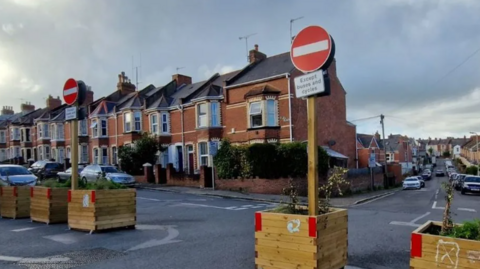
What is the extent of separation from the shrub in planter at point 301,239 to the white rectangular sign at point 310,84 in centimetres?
162

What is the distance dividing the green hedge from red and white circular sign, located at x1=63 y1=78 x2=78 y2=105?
1553 cm

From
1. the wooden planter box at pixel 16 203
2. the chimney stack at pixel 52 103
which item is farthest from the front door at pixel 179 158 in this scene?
the chimney stack at pixel 52 103

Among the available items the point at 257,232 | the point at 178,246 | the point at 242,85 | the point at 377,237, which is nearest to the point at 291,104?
the point at 242,85

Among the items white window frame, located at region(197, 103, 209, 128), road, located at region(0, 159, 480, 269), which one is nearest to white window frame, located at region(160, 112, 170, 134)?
white window frame, located at region(197, 103, 209, 128)

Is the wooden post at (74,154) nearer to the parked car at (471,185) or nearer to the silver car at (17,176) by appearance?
the silver car at (17,176)

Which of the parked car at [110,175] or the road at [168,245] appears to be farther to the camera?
the parked car at [110,175]

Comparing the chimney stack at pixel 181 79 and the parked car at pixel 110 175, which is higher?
the chimney stack at pixel 181 79

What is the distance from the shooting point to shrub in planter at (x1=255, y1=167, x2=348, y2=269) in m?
4.86

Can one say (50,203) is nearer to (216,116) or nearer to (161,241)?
(161,241)

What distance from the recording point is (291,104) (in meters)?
27.0

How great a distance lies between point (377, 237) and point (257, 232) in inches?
209

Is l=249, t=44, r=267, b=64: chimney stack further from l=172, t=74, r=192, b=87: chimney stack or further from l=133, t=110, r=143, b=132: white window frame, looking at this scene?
l=133, t=110, r=143, b=132: white window frame

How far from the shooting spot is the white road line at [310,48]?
4887 millimetres

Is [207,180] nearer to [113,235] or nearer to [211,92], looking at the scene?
[211,92]
